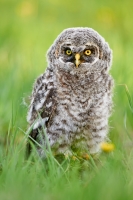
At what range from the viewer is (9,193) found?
3.46m

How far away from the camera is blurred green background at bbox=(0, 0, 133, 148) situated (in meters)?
5.98

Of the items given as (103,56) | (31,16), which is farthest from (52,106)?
(31,16)

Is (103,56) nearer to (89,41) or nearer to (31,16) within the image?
(89,41)

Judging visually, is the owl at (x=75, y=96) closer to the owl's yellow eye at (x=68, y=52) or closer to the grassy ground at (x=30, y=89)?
the owl's yellow eye at (x=68, y=52)

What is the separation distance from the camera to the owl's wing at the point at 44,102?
5359 mm

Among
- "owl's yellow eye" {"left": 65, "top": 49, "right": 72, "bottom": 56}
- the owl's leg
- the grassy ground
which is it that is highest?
"owl's yellow eye" {"left": 65, "top": 49, "right": 72, "bottom": 56}

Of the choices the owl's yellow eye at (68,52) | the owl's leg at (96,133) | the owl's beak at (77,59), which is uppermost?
the owl's yellow eye at (68,52)

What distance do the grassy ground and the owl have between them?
0.64 ft

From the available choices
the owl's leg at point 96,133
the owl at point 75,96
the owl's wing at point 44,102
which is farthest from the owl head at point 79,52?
the owl's leg at point 96,133

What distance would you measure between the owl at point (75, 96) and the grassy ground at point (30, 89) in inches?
7.6

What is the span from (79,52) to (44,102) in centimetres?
54

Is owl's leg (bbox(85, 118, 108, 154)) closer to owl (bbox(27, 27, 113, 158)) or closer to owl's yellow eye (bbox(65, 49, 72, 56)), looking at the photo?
owl (bbox(27, 27, 113, 158))

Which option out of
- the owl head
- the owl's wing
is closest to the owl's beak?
the owl head

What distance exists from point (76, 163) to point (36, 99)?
840 mm
